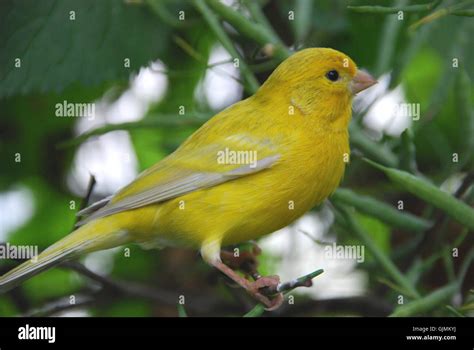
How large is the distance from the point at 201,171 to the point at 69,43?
20.7 inches

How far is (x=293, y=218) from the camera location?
2.40 metres

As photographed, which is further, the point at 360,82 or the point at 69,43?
the point at 69,43

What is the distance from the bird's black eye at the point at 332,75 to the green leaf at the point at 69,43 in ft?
1.64

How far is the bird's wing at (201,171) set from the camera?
242 cm

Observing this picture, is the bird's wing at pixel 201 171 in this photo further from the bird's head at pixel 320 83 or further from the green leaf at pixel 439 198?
the green leaf at pixel 439 198

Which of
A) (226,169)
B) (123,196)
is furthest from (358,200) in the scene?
(123,196)

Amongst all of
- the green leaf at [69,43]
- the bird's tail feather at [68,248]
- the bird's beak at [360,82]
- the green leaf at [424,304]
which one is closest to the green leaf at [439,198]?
the green leaf at [424,304]

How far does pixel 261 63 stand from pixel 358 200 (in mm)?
431

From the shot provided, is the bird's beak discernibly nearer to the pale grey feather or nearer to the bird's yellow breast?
the bird's yellow breast

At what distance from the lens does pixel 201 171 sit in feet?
8.04

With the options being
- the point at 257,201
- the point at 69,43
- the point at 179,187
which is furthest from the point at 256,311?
the point at 69,43

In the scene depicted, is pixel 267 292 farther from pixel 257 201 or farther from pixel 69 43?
pixel 69 43

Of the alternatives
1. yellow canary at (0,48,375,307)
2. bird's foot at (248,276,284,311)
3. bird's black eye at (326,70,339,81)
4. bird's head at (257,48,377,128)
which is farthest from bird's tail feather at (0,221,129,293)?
bird's black eye at (326,70,339,81)

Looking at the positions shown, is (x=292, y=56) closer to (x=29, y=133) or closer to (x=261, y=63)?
(x=261, y=63)
